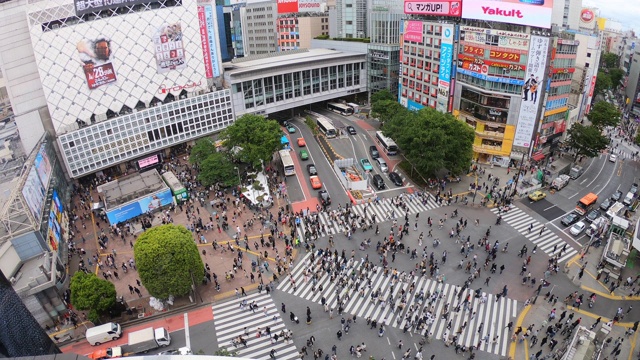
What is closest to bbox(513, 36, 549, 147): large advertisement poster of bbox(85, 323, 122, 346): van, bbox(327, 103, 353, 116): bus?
bbox(327, 103, 353, 116): bus

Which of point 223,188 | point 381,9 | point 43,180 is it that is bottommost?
point 223,188

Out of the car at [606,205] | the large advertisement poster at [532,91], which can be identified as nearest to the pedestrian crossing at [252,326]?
the car at [606,205]

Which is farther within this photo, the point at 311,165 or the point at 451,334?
the point at 311,165

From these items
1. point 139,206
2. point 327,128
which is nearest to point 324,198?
point 139,206

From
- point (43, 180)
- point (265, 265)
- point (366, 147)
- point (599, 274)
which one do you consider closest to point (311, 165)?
point (366, 147)

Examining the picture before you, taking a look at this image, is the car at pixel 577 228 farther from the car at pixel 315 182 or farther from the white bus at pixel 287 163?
the white bus at pixel 287 163

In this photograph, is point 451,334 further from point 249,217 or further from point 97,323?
point 97,323

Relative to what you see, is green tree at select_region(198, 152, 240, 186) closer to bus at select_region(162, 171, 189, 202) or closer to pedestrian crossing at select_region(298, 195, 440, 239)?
bus at select_region(162, 171, 189, 202)

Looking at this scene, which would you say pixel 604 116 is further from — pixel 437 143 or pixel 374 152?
pixel 374 152
